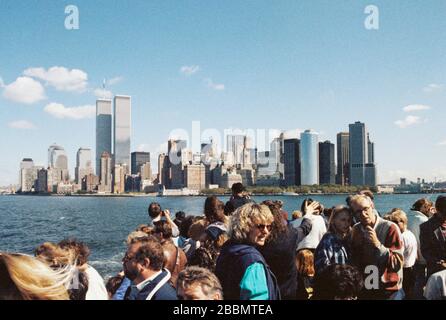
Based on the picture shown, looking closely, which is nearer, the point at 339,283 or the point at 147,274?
the point at 339,283

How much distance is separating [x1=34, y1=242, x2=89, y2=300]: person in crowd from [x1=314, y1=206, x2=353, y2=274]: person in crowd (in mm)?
1980

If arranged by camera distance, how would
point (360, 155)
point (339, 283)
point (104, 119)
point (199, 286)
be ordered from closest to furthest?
point (199, 286) → point (339, 283) → point (104, 119) → point (360, 155)

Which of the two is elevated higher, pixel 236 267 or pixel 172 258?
pixel 236 267

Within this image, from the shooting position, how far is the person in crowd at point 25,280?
5.57 ft

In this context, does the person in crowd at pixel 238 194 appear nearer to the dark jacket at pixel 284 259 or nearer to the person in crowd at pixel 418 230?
the dark jacket at pixel 284 259

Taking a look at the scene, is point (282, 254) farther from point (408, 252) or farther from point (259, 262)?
point (408, 252)

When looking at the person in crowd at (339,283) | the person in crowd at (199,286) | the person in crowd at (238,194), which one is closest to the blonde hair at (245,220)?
the person in crowd at (199,286)

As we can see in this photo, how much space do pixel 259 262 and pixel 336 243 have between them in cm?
130

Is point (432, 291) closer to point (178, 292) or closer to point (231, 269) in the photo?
point (231, 269)

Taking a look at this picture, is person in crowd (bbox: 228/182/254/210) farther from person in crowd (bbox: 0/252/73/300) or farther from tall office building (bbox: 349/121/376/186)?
tall office building (bbox: 349/121/376/186)

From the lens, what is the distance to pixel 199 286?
95.2 inches

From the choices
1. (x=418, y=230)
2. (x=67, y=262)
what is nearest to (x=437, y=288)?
(x=418, y=230)

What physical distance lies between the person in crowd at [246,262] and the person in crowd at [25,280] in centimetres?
115

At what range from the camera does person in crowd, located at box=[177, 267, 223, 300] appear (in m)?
2.42
